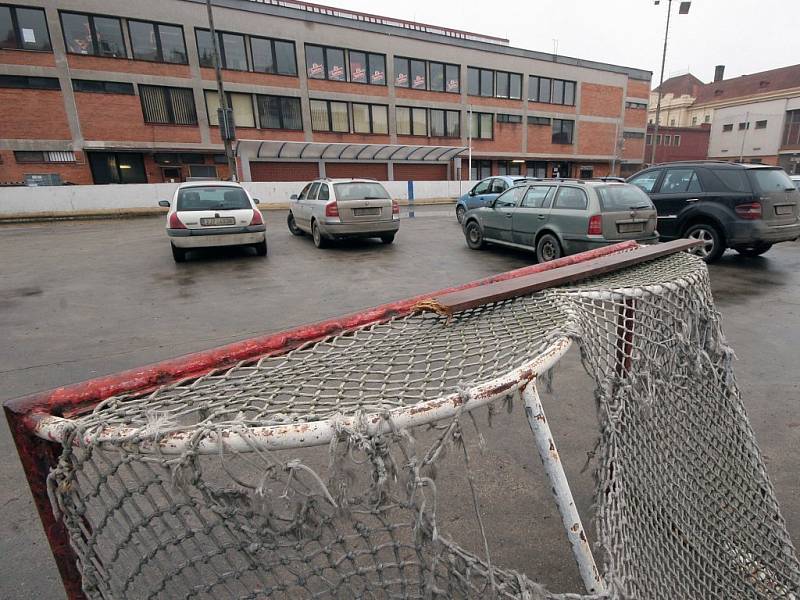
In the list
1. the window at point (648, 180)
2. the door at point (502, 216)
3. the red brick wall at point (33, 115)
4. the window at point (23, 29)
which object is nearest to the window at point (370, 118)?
the red brick wall at point (33, 115)

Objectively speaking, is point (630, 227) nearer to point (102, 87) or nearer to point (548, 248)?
point (548, 248)

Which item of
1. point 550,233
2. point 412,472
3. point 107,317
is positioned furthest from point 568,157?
point 412,472

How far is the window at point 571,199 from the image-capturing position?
7461 mm

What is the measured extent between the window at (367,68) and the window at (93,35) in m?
13.7

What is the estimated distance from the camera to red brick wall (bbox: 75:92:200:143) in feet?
78.0

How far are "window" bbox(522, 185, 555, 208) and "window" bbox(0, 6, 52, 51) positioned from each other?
27.7 metres

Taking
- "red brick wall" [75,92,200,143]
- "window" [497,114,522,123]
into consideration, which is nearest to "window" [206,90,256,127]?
"red brick wall" [75,92,200,143]

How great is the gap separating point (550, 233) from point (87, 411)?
309 inches

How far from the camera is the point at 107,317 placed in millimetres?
5742

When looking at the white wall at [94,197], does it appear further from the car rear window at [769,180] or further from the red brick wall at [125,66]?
the car rear window at [769,180]

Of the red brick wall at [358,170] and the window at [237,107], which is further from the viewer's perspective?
the red brick wall at [358,170]

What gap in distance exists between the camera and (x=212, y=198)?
9.09 meters

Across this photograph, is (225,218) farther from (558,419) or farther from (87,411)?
(87,411)

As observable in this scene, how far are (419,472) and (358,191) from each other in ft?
31.9
